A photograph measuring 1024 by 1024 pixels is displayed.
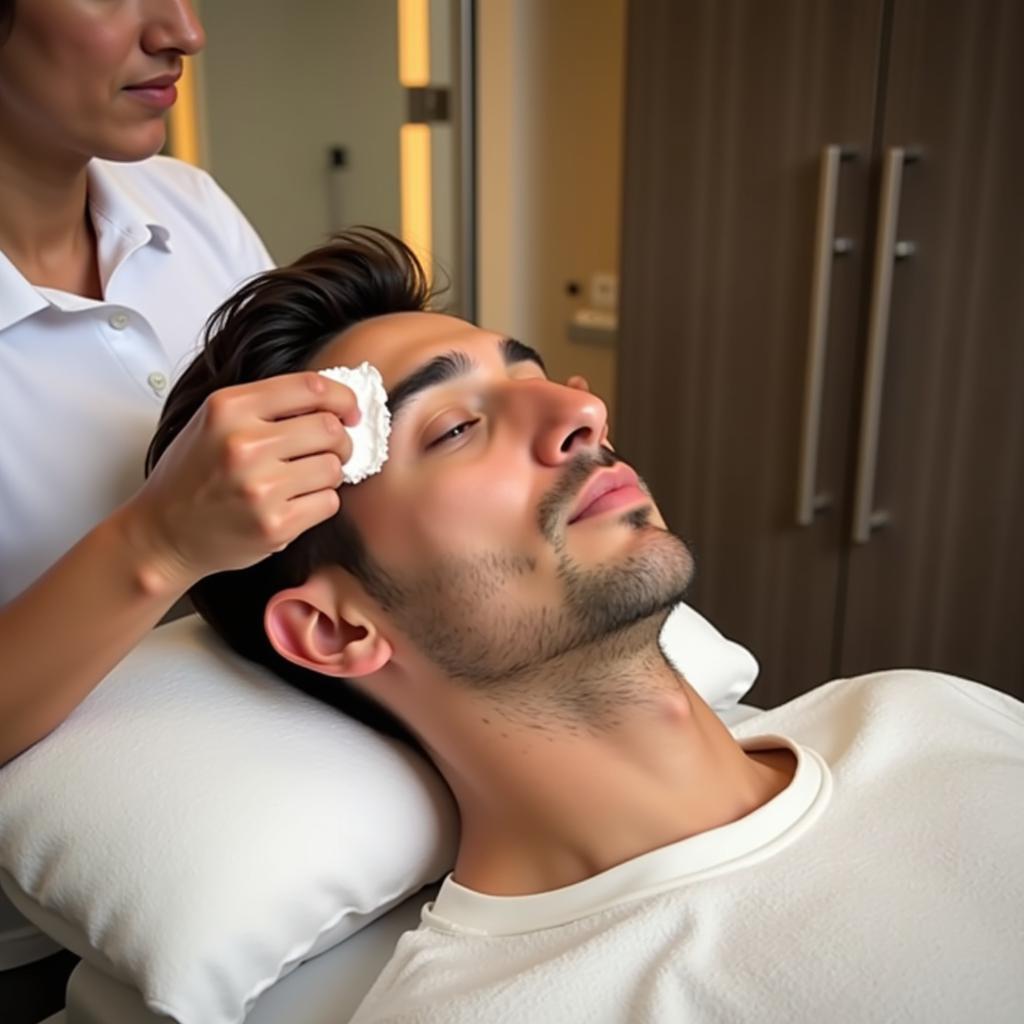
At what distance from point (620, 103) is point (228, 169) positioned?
973mm

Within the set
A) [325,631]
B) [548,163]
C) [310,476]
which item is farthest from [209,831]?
[548,163]

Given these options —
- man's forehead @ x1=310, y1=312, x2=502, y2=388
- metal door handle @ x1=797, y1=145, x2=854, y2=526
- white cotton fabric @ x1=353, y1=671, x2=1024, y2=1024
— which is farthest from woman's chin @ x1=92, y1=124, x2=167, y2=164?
metal door handle @ x1=797, y1=145, x2=854, y2=526

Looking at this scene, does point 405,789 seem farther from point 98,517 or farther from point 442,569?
point 98,517

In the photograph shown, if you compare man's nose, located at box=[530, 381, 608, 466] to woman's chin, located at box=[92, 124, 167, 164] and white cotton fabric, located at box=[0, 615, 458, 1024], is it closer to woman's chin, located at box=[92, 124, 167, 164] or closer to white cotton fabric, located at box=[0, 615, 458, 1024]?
white cotton fabric, located at box=[0, 615, 458, 1024]

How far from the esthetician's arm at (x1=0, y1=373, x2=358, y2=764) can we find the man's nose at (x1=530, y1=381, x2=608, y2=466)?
6.8 inches

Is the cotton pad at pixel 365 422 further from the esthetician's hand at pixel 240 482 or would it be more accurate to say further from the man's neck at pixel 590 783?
the man's neck at pixel 590 783

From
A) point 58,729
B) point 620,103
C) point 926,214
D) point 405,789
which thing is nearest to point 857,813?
point 405,789

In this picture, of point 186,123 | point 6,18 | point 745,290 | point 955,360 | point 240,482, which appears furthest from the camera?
point 186,123

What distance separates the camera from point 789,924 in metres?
0.94

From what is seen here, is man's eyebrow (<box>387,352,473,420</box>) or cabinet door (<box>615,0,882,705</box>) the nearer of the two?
man's eyebrow (<box>387,352,473,420</box>)

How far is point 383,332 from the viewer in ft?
3.92

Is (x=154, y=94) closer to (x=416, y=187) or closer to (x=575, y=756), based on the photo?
(x=575, y=756)

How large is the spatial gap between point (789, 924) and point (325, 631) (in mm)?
481

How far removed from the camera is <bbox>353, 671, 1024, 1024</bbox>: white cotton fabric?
35.1 inches
